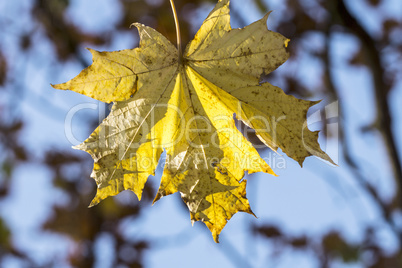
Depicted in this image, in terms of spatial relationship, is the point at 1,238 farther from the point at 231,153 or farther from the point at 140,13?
the point at 231,153

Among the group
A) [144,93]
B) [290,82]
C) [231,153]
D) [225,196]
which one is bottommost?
[225,196]

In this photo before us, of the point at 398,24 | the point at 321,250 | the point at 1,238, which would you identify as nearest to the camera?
the point at 1,238

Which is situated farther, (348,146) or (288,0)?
(288,0)

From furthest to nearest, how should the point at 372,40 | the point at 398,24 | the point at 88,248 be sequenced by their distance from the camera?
the point at 398,24 → the point at 88,248 → the point at 372,40

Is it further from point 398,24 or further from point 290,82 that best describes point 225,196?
point 398,24

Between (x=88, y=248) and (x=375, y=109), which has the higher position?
(x=88, y=248)

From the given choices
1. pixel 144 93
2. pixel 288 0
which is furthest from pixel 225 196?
pixel 288 0
